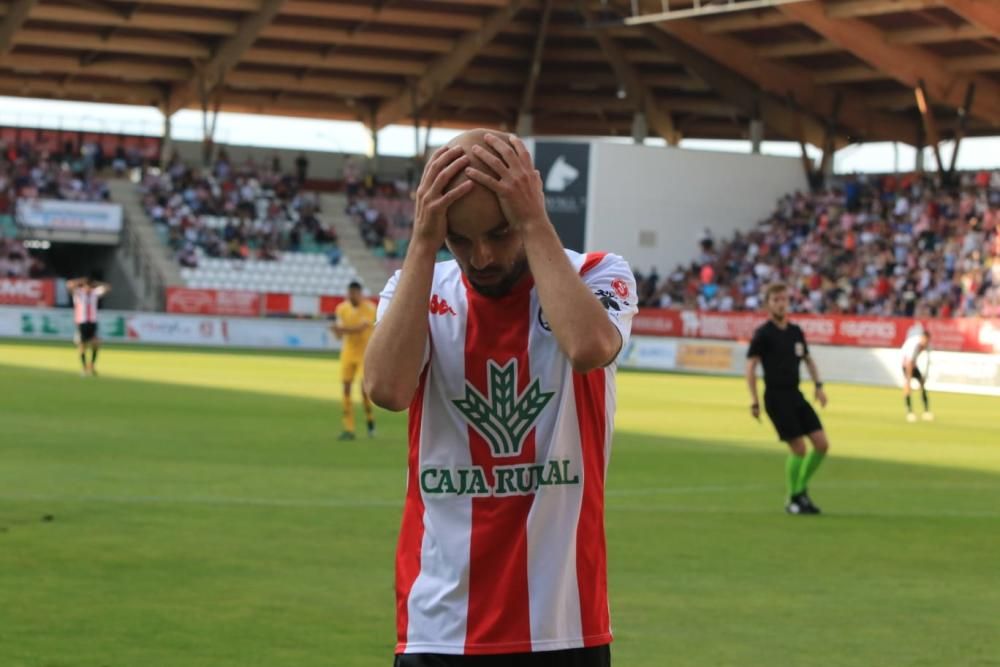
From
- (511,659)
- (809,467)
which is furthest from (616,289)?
(809,467)

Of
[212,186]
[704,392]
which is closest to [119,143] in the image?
[212,186]

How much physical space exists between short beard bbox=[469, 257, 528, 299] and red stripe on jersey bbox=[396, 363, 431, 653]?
275mm

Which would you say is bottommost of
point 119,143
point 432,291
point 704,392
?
point 704,392

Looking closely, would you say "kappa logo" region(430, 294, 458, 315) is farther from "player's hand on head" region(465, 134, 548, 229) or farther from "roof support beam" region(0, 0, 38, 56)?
"roof support beam" region(0, 0, 38, 56)

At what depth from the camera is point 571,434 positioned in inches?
163

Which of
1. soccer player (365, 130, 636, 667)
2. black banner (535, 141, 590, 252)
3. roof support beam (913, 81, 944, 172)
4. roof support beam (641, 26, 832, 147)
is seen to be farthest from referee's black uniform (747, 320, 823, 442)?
roof support beam (641, 26, 832, 147)

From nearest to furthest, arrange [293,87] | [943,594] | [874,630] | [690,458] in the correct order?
[874,630]
[943,594]
[690,458]
[293,87]

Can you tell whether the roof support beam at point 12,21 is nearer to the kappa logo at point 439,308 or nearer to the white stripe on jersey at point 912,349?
the white stripe on jersey at point 912,349

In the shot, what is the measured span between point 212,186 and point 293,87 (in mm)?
5774

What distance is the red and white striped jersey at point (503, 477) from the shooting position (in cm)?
407

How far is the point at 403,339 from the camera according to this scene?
3.93m

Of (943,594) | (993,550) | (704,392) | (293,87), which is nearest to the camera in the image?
(943,594)

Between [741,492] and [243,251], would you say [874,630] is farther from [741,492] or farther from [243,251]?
[243,251]

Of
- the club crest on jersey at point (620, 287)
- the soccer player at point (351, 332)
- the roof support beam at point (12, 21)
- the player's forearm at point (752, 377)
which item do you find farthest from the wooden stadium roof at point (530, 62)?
the club crest on jersey at point (620, 287)
